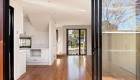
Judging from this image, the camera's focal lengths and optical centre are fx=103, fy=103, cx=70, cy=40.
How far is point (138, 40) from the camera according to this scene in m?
0.73

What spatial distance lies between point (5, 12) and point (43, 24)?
3749mm

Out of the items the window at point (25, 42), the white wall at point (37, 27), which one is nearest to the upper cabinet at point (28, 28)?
the white wall at point (37, 27)

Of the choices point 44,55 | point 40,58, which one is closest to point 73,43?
point 44,55

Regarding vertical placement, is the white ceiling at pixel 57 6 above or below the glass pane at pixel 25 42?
above

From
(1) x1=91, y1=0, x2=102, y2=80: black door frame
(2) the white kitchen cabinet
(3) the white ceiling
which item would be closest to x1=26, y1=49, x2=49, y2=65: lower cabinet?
(2) the white kitchen cabinet

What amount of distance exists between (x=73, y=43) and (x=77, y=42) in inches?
14.1

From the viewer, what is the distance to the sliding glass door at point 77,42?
8.93 meters

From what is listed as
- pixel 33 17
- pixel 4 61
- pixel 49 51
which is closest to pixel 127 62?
pixel 4 61

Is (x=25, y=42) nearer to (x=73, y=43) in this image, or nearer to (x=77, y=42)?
(x=73, y=43)

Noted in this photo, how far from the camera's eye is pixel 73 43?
29.3 ft

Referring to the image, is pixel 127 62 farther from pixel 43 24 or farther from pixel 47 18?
pixel 43 24

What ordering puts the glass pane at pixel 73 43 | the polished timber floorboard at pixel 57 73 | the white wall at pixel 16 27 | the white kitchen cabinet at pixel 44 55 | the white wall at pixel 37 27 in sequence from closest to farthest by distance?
the white wall at pixel 16 27, the polished timber floorboard at pixel 57 73, the white wall at pixel 37 27, the white kitchen cabinet at pixel 44 55, the glass pane at pixel 73 43

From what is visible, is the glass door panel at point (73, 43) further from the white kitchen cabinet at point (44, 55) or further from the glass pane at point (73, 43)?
the white kitchen cabinet at point (44, 55)

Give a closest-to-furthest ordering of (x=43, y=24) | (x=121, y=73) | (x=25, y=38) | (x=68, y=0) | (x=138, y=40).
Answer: (x=138, y=40)
(x=121, y=73)
(x=68, y=0)
(x=43, y=24)
(x=25, y=38)
